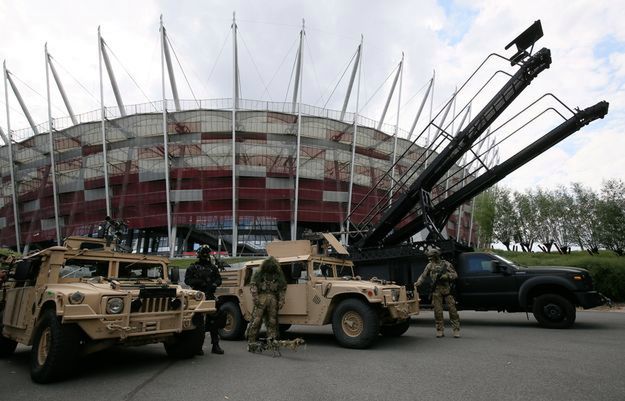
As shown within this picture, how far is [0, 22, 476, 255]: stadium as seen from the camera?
34344mm

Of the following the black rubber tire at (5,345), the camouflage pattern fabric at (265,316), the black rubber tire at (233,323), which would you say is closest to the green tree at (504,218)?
the black rubber tire at (233,323)

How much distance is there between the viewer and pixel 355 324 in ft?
23.2

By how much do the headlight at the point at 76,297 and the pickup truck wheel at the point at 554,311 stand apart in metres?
9.10

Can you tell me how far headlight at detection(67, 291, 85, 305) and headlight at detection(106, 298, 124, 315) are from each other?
0.97 feet

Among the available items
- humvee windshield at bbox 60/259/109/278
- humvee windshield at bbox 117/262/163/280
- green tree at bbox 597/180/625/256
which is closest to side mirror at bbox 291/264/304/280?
humvee windshield at bbox 117/262/163/280

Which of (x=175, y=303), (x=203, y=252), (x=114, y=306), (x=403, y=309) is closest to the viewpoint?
(x=114, y=306)

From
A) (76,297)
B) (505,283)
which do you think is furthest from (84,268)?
(505,283)

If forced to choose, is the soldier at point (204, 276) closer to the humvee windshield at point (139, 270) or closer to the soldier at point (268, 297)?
the humvee windshield at point (139, 270)

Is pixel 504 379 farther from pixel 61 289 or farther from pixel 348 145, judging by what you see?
pixel 348 145

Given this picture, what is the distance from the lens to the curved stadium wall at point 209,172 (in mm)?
34469

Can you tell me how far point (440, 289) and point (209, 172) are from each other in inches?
1135

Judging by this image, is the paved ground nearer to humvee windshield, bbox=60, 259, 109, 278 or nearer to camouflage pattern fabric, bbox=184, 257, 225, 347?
camouflage pattern fabric, bbox=184, 257, 225, 347

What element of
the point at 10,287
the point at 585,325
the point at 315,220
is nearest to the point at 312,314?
the point at 10,287

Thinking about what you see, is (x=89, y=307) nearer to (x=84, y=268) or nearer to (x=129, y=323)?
(x=129, y=323)
